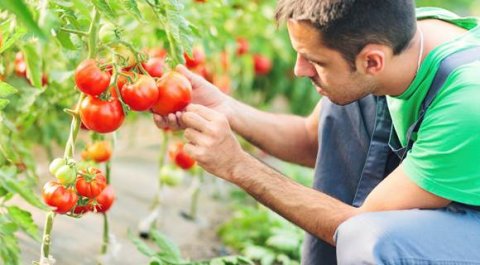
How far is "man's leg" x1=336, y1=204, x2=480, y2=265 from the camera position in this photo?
220 cm

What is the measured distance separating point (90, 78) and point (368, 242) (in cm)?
86

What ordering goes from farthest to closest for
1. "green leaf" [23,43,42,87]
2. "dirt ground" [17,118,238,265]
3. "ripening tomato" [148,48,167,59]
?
"ripening tomato" [148,48,167,59] → "dirt ground" [17,118,238,265] → "green leaf" [23,43,42,87]

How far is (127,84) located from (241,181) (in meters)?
0.46

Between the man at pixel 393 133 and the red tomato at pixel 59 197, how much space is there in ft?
1.24

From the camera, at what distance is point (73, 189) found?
2.18 m

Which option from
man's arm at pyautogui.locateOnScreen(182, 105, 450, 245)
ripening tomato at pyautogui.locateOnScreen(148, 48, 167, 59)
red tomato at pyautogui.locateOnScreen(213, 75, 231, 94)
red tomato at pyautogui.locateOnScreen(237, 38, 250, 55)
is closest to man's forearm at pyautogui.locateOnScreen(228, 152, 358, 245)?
man's arm at pyautogui.locateOnScreen(182, 105, 450, 245)

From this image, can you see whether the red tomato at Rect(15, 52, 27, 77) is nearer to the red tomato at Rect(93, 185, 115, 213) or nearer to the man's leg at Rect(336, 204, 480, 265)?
the red tomato at Rect(93, 185, 115, 213)

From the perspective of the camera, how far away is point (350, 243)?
226 cm

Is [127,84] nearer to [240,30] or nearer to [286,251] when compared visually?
[286,251]

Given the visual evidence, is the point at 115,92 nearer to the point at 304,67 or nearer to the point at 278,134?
the point at 304,67

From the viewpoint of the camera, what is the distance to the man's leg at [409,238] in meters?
2.20

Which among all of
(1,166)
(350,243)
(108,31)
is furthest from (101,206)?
(350,243)

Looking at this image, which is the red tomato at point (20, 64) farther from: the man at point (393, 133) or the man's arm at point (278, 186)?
the man's arm at point (278, 186)

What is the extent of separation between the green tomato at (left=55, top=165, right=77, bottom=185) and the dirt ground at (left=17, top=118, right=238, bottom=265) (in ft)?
2.11
